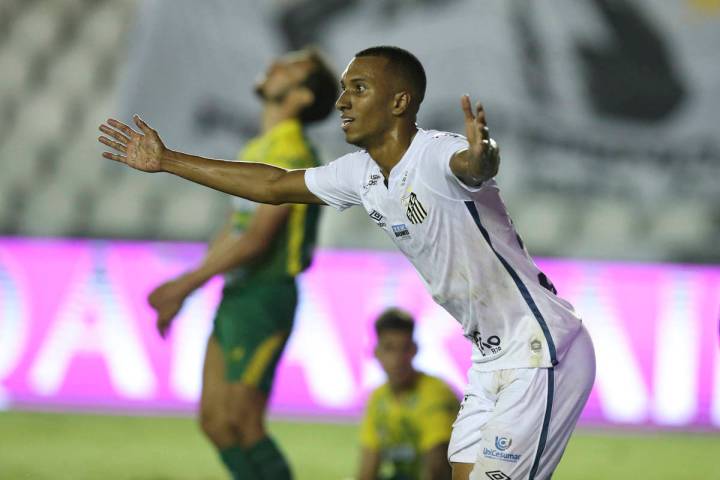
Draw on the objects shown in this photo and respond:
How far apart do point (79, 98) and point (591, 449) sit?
601 centimetres

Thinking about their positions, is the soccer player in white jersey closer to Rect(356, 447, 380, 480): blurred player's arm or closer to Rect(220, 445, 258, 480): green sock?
Rect(220, 445, 258, 480): green sock

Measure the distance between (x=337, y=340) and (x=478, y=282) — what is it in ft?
16.6

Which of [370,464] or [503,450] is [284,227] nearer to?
[370,464]

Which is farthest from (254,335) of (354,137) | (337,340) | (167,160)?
(337,340)

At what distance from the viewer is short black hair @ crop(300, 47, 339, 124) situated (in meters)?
5.05

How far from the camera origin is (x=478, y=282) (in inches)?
126

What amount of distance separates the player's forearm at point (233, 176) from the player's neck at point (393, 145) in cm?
43

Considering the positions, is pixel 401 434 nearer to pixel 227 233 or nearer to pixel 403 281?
pixel 227 233

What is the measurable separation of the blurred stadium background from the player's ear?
4650mm

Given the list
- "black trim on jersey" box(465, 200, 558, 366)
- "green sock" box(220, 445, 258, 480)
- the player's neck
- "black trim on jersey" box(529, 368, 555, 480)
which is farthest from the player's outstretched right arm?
"green sock" box(220, 445, 258, 480)

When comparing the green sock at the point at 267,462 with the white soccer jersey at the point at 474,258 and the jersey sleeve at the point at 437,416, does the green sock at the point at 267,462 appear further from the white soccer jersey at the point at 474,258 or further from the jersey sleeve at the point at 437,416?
the white soccer jersey at the point at 474,258

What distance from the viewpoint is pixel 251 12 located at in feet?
34.9

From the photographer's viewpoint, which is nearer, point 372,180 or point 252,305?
point 372,180

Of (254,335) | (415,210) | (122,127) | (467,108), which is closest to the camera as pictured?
(467,108)
